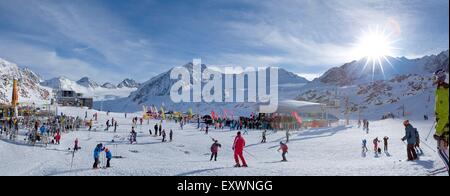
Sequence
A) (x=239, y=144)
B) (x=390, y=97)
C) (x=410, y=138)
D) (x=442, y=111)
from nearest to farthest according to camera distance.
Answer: (x=442, y=111), (x=410, y=138), (x=239, y=144), (x=390, y=97)

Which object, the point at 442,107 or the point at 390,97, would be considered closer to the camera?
the point at 442,107

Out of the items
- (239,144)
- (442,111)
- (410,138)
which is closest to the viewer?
(442,111)

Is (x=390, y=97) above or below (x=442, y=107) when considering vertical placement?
above

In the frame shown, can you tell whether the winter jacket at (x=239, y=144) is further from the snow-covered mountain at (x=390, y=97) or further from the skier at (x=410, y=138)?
the snow-covered mountain at (x=390, y=97)

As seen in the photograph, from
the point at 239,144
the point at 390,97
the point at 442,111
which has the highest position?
the point at 390,97

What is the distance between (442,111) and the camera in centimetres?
707

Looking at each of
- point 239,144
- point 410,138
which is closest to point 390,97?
point 410,138

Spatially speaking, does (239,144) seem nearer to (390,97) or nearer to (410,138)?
(410,138)

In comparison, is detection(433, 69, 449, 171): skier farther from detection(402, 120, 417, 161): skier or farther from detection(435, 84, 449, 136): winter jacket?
detection(402, 120, 417, 161): skier

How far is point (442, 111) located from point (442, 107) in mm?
82
